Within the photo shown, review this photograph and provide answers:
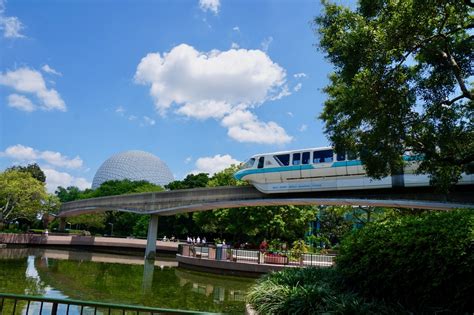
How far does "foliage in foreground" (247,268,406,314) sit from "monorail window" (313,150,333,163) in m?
18.4

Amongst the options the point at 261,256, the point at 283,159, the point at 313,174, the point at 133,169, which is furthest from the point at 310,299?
the point at 133,169

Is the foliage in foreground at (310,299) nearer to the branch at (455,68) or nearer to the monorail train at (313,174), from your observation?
the branch at (455,68)

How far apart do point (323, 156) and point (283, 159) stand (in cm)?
347

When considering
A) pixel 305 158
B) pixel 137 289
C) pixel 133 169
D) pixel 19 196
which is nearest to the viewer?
pixel 137 289

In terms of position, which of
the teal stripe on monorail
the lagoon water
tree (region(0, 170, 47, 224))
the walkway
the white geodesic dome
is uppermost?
the white geodesic dome

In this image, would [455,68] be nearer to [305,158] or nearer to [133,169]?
[305,158]

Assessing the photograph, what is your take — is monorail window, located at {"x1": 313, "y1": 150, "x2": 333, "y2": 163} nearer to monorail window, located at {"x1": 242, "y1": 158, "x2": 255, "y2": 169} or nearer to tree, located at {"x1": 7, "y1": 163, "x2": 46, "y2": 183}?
monorail window, located at {"x1": 242, "y1": 158, "x2": 255, "y2": 169}

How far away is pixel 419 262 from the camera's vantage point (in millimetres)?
6172

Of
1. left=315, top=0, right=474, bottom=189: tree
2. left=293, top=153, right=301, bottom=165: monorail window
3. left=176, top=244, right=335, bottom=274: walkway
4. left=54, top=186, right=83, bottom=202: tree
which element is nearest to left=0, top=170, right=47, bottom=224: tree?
left=176, top=244, right=335, bottom=274: walkway

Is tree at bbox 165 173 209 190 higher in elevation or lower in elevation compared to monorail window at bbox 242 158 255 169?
higher

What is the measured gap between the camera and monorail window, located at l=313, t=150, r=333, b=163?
26609 mm

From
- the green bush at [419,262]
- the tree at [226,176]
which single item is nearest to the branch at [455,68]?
the green bush at [419,262]

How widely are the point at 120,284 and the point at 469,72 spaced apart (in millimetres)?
15908

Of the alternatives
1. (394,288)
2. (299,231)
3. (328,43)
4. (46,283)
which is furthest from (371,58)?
(299,231)
